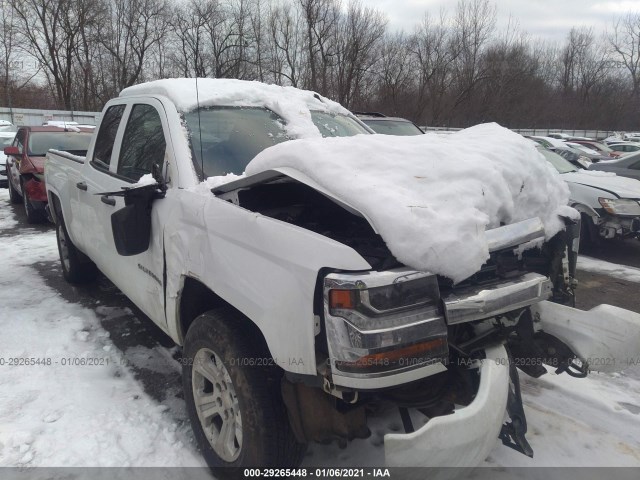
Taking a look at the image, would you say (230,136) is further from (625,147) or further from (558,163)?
(625,147)

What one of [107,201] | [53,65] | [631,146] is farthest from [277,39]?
[107,201]

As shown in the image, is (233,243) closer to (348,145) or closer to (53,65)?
(348,145)

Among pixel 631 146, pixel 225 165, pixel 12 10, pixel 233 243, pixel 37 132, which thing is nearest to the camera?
pixel 233 243

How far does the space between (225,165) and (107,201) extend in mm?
1030

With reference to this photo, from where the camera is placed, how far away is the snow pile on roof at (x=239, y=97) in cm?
325

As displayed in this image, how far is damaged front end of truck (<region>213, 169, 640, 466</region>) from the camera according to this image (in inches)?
68.0

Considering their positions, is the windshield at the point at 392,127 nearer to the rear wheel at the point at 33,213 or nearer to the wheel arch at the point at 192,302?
the rear wheel at the point at 33,213

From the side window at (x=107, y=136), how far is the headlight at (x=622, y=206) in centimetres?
625

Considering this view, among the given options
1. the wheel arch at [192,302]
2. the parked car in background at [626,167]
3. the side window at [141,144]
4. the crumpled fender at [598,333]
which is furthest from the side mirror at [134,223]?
the parked car in background at [626,167]

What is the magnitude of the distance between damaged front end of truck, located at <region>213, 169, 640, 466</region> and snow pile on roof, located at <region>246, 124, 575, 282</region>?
8 cm

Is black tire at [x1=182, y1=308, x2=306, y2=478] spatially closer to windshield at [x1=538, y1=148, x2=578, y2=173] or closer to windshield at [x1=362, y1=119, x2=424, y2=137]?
windshield at [x1=362, y1=119, x2=424, y2=137]

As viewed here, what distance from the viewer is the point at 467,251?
73.4 inches

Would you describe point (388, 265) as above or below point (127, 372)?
above

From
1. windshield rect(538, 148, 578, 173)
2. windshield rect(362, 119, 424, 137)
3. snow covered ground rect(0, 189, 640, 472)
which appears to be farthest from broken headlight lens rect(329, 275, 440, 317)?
windshield rect(538, 148, 578, 173)
